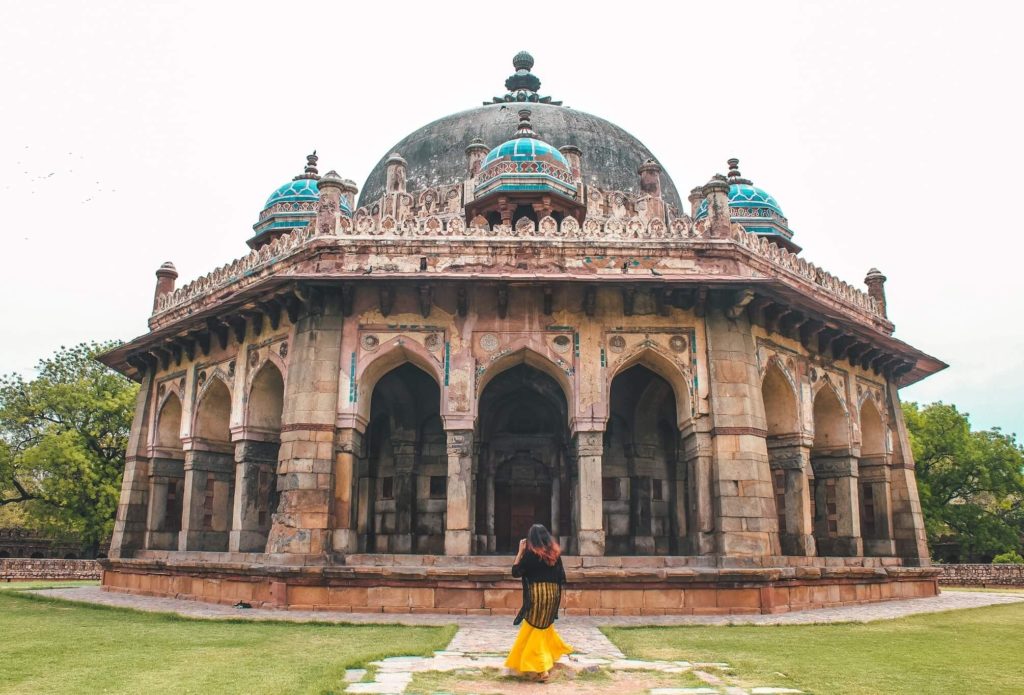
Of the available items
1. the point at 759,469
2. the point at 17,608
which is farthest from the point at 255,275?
the point at 759,469

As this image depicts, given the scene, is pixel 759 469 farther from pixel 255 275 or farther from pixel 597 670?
pixel 255 275

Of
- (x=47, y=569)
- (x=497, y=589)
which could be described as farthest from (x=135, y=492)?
(x=497, y=589)

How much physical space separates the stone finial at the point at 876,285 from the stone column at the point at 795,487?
584 centimetres

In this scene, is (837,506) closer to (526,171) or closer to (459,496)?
(459,496)

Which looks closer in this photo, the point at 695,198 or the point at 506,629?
the point at 506,629

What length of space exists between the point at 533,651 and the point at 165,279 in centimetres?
1564

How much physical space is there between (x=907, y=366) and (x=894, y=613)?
7728 millimetres

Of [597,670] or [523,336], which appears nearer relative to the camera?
[597,670]

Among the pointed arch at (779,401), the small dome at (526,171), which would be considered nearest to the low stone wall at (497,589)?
the pointed arch at (779,401)

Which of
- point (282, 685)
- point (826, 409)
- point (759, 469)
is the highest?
point (826, 409)

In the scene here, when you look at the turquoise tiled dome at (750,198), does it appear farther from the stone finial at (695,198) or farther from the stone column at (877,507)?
the stone column at (877,507)

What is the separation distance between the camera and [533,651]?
20.9ft

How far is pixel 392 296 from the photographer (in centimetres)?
1392

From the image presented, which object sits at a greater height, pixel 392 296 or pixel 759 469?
pixel 392 296
